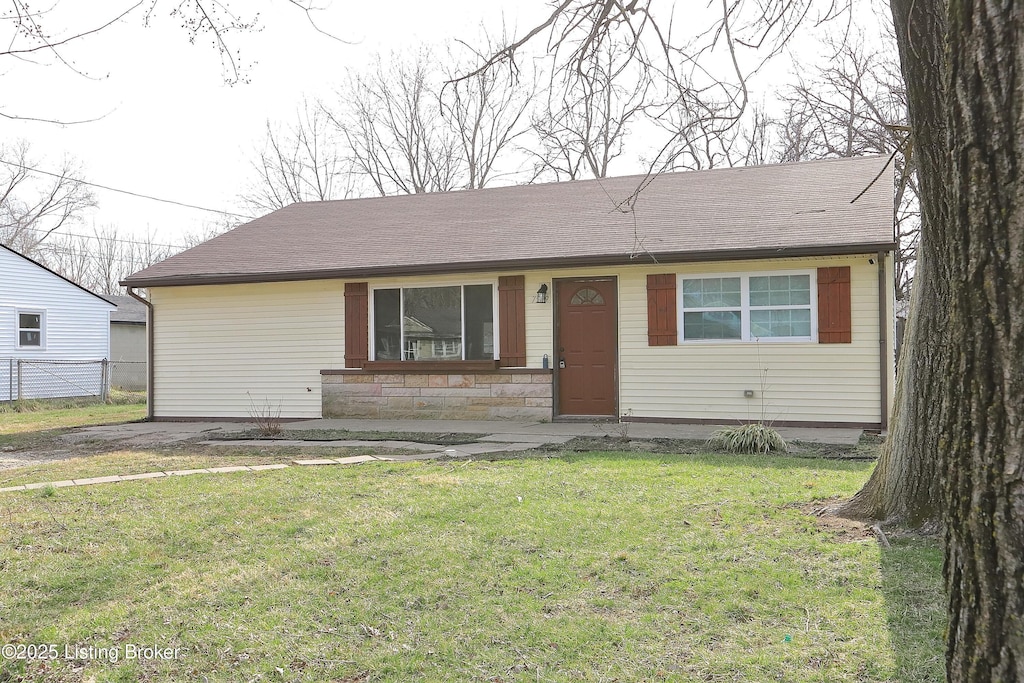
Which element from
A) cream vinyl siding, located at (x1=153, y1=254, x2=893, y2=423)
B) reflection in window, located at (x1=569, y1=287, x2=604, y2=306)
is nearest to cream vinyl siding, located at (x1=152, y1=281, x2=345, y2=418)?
cream vinyl siding, located at (x1=153, y1=254, x2=893, y2=423)

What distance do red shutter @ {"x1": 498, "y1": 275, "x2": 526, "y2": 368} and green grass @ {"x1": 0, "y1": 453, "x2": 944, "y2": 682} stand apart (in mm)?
5835

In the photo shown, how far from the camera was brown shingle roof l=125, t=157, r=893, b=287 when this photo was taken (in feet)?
36.2

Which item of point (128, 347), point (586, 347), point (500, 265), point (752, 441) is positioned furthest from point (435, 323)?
point (128, 347)

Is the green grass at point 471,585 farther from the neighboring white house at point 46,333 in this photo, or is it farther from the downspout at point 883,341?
the neighboring white house at point 46,333

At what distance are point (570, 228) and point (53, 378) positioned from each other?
16260 millimetres

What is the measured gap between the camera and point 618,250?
11.3 meters

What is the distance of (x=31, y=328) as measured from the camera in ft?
72.1

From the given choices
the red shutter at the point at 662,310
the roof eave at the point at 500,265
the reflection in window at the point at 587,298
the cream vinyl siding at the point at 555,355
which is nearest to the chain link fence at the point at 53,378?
the cream vinyl siding at the point at 555,355

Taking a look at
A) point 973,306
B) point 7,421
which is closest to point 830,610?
point 973,306

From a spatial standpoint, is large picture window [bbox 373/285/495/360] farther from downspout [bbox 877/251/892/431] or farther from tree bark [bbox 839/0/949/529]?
tree bark [bbox 839/0/949/529]

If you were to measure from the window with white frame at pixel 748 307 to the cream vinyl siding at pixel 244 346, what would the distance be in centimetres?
566

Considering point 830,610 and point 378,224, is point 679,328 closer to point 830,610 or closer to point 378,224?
point 378,224

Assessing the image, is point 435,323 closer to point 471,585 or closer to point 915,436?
point 915,436

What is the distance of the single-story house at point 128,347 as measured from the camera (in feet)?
88.9
